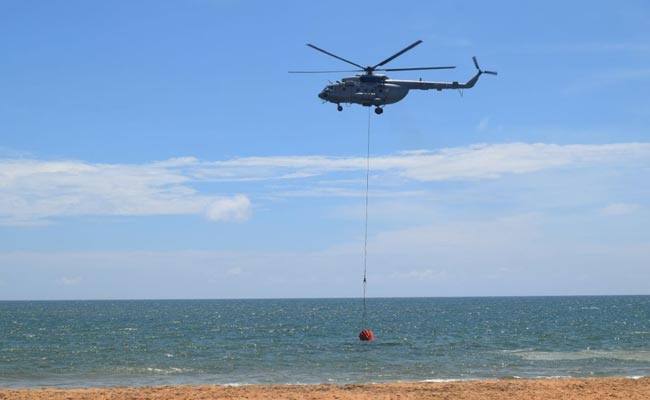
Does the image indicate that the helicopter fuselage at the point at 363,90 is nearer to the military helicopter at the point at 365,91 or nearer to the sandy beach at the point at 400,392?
the military helicopter at the point at 365,91

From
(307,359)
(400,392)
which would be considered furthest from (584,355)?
(400,392)

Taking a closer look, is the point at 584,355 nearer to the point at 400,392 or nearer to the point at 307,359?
the point at 307,359

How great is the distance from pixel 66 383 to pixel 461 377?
1640cm

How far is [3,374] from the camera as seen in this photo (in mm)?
36125

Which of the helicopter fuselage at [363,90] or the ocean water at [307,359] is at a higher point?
the helicopter fuselage at [363,90]

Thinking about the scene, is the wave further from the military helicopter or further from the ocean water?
the military helicopter

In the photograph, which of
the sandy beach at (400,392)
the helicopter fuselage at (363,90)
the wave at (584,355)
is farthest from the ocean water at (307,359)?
the helicopter fuselage at (363,90)

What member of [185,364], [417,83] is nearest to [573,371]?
[417,83]

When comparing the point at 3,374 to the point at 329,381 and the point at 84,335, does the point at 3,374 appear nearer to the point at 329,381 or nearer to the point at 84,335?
the point at 329,381

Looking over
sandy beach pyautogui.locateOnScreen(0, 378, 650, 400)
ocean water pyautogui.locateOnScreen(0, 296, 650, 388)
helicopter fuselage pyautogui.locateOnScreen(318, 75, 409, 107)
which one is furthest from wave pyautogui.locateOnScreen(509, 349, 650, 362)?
helicopter fuselage pyautogui.locateOnScreen(318, 75, 409, 107)

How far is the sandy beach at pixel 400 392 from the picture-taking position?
979 inches

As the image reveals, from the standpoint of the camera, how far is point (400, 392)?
84.6 ft

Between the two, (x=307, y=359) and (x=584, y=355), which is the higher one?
(x=584, y=355)

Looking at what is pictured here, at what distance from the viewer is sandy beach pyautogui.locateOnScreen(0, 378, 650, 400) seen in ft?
81.6
